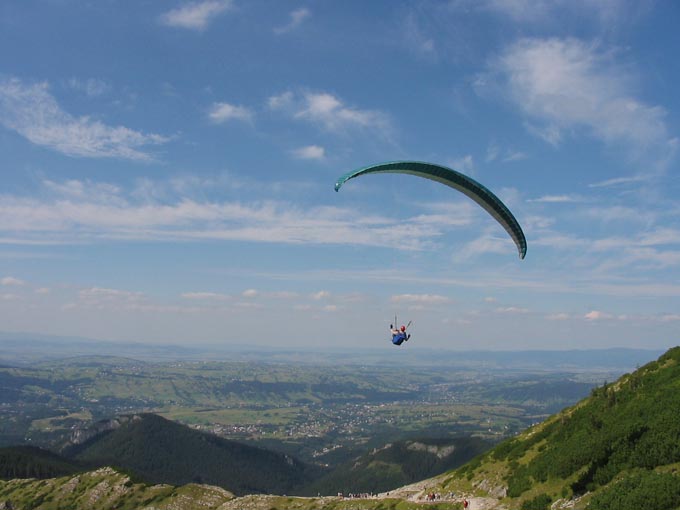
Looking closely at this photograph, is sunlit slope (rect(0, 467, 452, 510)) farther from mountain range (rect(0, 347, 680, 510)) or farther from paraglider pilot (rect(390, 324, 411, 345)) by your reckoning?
paraglider pilot (rect(390, 324, 411, 345))

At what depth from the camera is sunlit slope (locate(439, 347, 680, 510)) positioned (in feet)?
131

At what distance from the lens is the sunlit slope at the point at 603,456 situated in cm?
3991

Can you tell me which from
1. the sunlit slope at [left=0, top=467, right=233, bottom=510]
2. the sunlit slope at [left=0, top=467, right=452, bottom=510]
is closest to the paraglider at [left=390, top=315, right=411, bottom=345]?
the sunlit slope at [left=0, top=467, right=452, bottom=510]

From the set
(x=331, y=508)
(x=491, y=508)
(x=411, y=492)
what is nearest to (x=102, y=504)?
(x=331, y=508)

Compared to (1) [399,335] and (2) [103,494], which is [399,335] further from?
(2) [103,494]

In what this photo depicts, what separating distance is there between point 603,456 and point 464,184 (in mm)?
30132

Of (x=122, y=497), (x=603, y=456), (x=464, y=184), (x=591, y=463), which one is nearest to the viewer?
(x=464, y=184)

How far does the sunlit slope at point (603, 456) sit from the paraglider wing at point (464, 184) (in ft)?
67.3

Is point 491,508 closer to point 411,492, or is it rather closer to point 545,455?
point 545,455

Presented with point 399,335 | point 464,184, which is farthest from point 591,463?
point 464,184

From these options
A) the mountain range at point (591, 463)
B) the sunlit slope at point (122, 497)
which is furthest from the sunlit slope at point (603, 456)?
the sunlit slope at point (122, 497)

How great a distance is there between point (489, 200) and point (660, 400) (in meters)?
30.2

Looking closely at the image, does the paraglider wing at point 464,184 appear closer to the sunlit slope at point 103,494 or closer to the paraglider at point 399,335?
the paraglider at point 399,335

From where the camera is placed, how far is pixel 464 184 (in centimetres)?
4512
